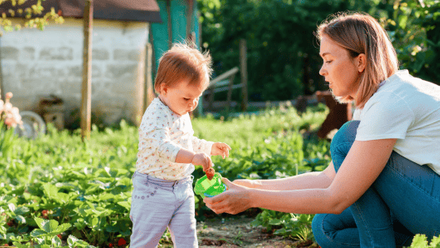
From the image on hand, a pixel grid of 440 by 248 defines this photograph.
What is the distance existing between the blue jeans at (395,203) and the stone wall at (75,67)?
5.78 meters

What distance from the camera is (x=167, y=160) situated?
211 cm

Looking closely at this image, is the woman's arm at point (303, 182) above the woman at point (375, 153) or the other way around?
the other way around

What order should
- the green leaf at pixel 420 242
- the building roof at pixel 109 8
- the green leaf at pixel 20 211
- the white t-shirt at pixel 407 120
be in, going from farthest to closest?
1. the building roof at pixel 109 8
2. the green leaf at pixel 20 211
3. the white t-shirt at pixel 407 120
4. the green leaf at pixel 420 242

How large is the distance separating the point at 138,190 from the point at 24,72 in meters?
5.90

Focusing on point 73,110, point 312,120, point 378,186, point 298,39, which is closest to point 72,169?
point 378,186

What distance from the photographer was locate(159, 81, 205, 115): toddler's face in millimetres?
2104

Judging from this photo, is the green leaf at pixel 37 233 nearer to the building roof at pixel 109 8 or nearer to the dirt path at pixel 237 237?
the dirt path at pixel 237 237

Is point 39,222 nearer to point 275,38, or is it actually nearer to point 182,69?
point 182,69

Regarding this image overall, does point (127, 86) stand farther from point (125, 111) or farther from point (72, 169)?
point (72, 169)

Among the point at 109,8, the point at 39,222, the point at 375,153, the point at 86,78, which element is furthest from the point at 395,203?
the point at 109,8

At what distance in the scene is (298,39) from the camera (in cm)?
1525

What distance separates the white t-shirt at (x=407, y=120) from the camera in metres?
1.76

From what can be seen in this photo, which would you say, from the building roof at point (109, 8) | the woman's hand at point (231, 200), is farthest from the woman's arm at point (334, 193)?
the building roof at point (109, 8)

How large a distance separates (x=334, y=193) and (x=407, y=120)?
41cm
